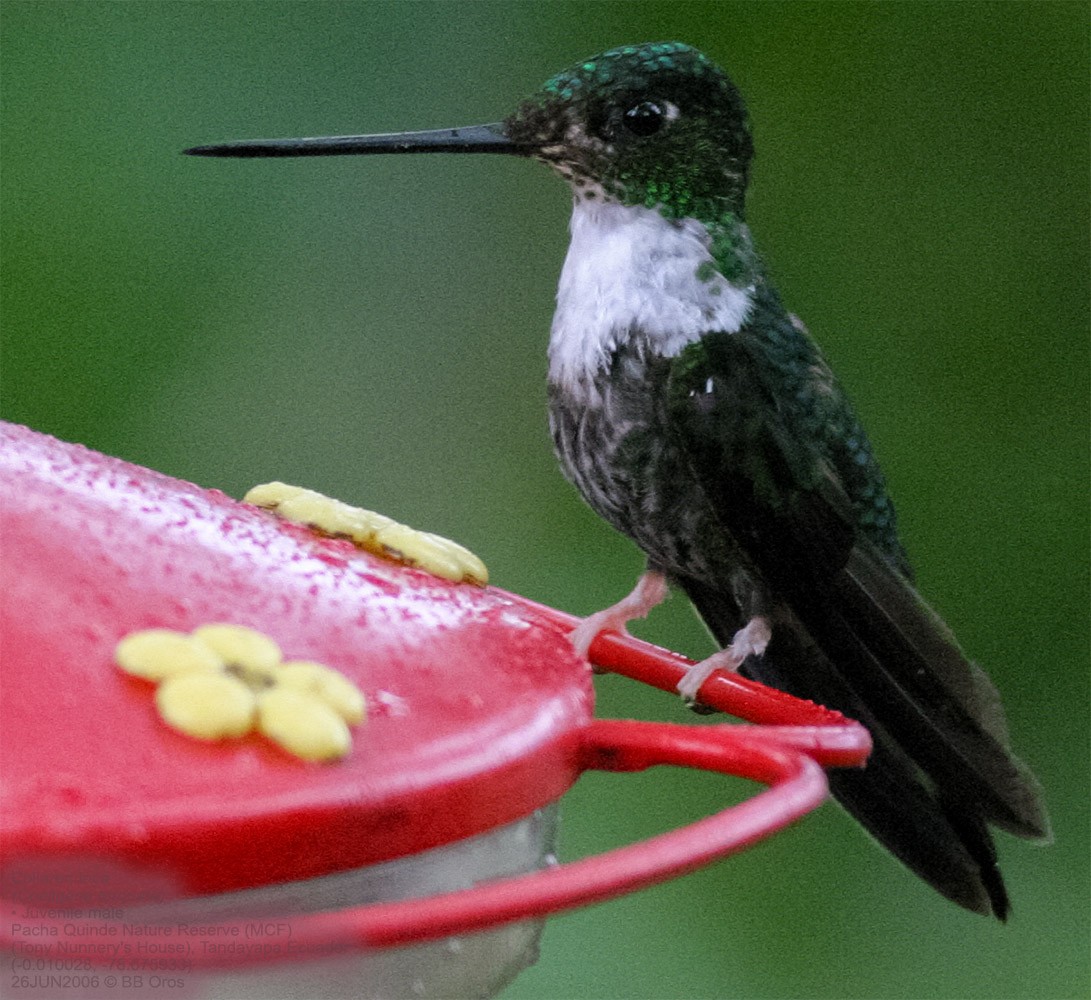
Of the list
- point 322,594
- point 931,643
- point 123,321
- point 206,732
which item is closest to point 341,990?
point 206,732

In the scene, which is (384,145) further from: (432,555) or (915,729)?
(915,729)

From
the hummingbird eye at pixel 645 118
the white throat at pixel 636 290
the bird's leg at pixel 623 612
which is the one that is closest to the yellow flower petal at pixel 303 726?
the bird's leg at pixel 623 612

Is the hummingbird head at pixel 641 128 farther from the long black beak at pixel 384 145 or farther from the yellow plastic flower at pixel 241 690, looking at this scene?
the yellow plastic flower at pixel 241 690

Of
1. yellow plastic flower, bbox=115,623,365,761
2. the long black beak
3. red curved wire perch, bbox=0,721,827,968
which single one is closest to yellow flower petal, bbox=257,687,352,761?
yellow plastic flower, bbox=115,623,365,761

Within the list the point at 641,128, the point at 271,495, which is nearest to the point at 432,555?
the point at 271,495

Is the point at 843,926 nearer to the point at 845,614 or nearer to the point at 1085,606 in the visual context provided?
the point at 1085,606

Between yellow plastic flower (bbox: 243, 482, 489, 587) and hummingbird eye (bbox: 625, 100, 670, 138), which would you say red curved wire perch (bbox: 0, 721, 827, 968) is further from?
hummingbird eye (bbox: 625, 100, 670, 138)
